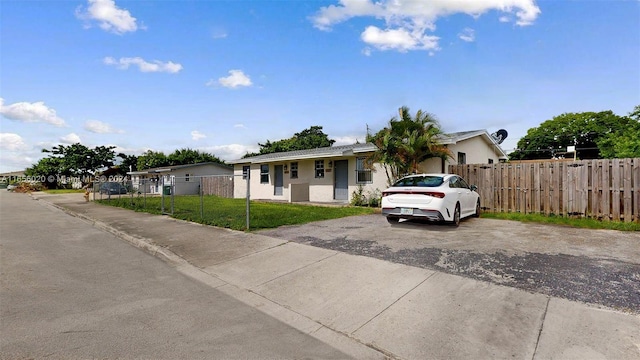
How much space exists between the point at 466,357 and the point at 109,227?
11.5 metres

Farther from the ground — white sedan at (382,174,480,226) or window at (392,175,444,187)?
window at (392,175,444,187)

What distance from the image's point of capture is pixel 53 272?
581cm

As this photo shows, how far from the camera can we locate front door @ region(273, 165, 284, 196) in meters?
20.9

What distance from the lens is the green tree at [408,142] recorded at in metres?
12.1

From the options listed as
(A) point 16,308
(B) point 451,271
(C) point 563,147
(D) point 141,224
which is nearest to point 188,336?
(A) point 16,308

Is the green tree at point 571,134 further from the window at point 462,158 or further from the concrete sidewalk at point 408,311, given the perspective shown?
the concrete sidewalk at point 408,311

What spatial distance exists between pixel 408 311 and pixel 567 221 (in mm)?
8343

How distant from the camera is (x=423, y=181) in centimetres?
906

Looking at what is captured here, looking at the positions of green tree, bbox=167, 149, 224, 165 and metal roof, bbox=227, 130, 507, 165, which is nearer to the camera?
metal roof, bbox=227, 130, 507, 165

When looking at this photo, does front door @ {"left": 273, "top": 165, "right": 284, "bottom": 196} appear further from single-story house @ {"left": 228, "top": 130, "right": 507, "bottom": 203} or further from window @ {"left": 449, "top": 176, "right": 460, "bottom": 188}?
window @ {"left": 449, "top": 176, "right": 460, "bottom": 188}

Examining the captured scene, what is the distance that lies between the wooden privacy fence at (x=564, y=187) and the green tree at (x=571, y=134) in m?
40.0

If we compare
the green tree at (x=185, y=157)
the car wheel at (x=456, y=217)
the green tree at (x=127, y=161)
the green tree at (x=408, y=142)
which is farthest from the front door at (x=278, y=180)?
the green tree at (x=127, y=161)

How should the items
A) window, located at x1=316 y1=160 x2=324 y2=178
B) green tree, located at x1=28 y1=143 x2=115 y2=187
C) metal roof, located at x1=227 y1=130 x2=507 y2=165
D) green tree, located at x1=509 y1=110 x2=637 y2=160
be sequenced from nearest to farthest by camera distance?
metal roof, located at x1=227 y1=130 x2=507 y2=165 → window, located at x1=316 y1=160 x2=324 y2=178 → green tree, located at x1=509 y1=110 x2=637 y2=160 → green tree, located at x1=28 y1=143 x2=115 y2=187

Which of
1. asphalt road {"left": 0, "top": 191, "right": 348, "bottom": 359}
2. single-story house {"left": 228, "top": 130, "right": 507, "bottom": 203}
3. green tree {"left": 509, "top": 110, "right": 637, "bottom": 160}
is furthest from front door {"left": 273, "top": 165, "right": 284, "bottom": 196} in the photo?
green tree {"left": 509, "top": 110, "right": 637, "bottom": 160}
